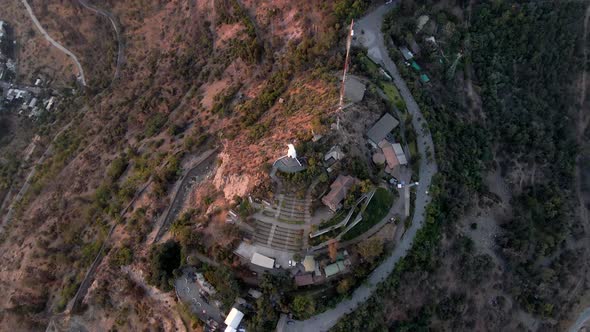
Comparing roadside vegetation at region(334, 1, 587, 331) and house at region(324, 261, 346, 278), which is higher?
house at region(324, 261, 346, 278)

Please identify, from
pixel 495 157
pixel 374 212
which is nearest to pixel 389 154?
pixel 374 212

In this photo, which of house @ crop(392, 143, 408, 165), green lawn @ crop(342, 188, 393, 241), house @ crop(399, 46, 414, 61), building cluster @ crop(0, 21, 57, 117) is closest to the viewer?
green lawn @ crop(342, 188, 393, 241)

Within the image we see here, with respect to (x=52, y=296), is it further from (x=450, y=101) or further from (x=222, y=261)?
(x=450, y=101)

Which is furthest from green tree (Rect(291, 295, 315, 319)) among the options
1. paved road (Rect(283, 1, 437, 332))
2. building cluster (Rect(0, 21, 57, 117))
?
building cluster (Rect(0, 21, 57, 117))

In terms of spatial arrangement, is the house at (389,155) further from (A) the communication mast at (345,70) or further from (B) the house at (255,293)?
(B) the house at (255,293)

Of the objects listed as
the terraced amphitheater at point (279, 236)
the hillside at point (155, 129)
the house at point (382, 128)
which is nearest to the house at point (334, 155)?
the hillside at point (155, 129)

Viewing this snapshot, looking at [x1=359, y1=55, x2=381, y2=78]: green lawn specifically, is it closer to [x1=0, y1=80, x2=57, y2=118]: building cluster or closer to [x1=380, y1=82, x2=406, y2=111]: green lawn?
[x1=380, y1=82, x2=406, y2=111]: green lawn

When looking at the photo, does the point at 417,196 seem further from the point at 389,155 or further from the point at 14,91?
the point at 14,91

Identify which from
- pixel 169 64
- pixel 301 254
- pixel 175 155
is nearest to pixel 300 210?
pixel 301 254
